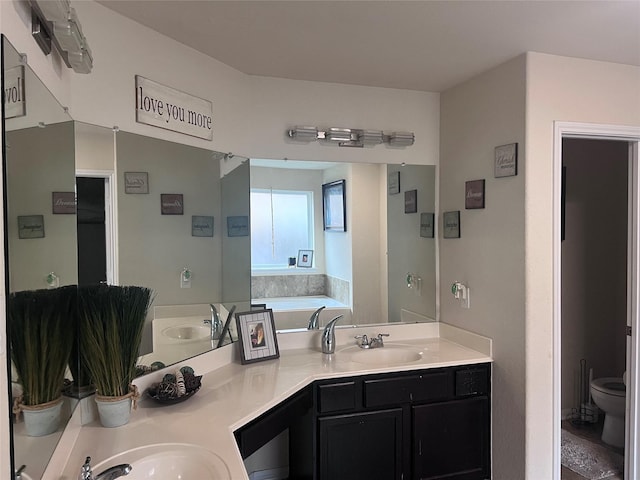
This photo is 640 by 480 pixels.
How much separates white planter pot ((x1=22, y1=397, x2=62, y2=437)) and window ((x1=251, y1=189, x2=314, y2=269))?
4.64 feet

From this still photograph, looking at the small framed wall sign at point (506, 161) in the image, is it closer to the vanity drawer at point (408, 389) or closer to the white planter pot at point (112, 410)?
the vanity drawer at point (408, 389)

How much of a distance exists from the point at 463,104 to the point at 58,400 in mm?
2545

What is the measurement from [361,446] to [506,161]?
66.0 inches

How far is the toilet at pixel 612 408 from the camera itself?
119 inches

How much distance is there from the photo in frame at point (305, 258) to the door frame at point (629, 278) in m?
1.36

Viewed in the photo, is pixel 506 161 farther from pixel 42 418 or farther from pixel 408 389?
pixel 42 418

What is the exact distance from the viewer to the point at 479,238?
264 cm

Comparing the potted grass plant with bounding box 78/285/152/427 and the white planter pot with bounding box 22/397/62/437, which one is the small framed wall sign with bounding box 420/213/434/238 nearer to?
the potted grass plant with bounding box 78/285/152/427

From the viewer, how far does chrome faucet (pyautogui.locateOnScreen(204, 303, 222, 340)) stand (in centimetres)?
238

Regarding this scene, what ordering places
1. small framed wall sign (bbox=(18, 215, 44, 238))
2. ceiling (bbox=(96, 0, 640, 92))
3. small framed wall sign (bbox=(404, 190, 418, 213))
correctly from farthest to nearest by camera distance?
1. small framed wall sign (bbox=(404, 190, 418, 213))
2. ceiling (bbox=(96, 0, 640, 92))
3. small framed wall sign (bbox=(18, 215, 44, 238))

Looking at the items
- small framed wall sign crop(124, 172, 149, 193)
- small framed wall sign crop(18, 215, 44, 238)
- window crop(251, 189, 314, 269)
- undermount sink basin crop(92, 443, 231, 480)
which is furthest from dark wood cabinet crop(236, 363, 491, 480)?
small framed wall sign crop(18, 215, 44, 238)

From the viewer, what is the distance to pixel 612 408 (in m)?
3.05

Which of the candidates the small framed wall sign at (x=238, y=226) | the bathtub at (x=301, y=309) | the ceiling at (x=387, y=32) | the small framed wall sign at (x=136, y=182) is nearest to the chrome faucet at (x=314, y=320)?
the bathtub at (x=301, y=309)

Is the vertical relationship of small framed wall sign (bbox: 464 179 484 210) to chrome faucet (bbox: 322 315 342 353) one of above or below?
above
